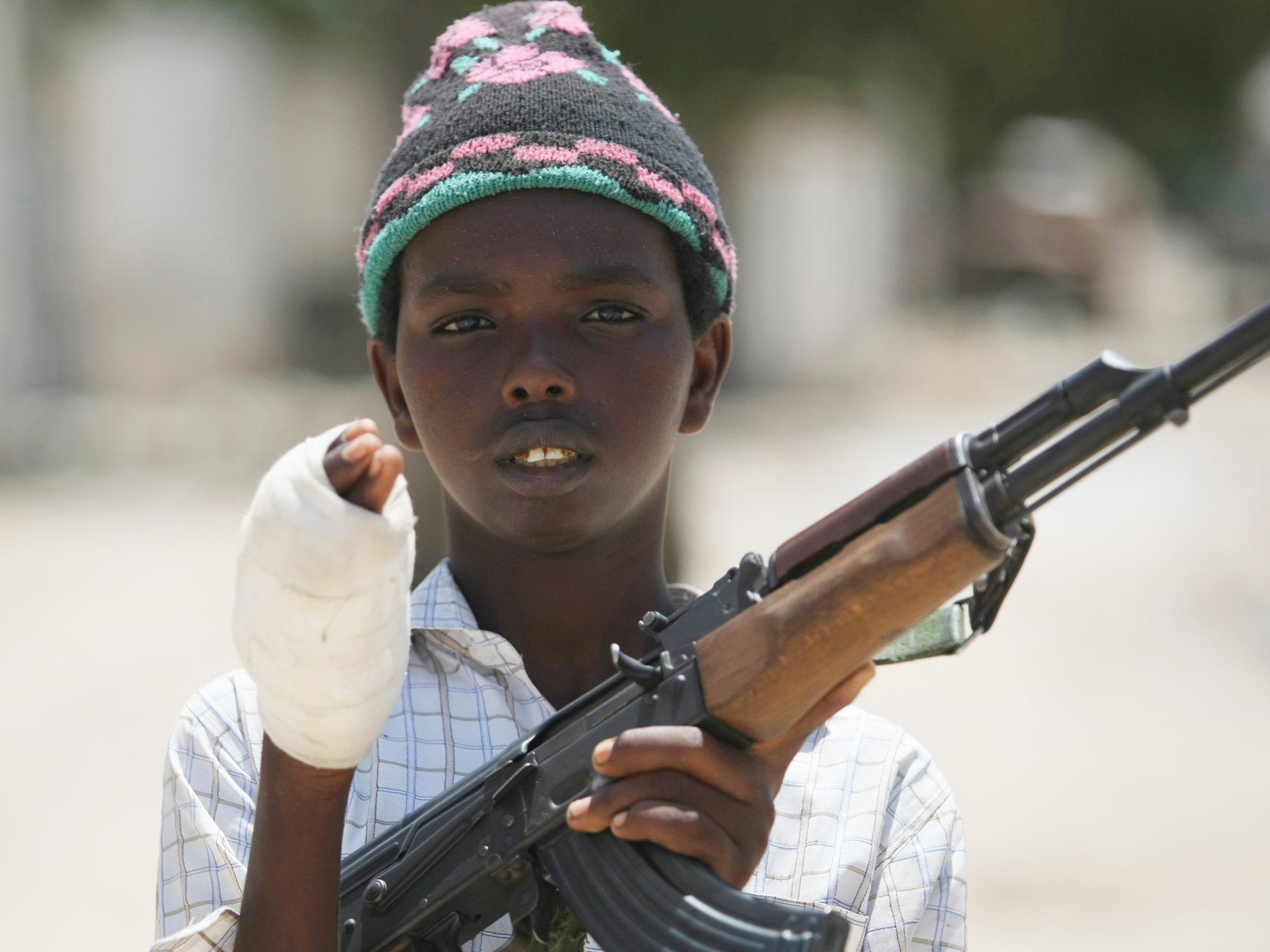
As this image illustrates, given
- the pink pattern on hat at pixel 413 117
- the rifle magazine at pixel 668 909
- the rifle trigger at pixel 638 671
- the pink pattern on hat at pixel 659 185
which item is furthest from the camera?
the pink pattern on hat at pixel 413 117

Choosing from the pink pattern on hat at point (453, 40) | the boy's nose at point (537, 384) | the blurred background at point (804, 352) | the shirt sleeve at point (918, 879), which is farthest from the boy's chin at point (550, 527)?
the blurred background at point (804, 352)

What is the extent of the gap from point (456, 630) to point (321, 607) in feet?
1.92

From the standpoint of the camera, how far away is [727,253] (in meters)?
2.43

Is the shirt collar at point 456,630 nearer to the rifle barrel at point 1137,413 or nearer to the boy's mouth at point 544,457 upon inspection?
the boy's mouth at point 544,457

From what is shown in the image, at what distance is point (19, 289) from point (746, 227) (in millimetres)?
7142

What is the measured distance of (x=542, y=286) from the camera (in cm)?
216

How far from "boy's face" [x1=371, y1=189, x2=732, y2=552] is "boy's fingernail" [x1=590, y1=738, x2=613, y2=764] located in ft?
1.29

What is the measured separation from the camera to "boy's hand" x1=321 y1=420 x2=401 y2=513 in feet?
5.40

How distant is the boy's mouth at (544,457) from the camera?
6.93 feet

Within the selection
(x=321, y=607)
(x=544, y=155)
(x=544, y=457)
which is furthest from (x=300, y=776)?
(x=544, y=155)

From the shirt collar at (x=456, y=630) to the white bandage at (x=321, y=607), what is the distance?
44cm

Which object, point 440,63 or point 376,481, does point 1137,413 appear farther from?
point 440,63

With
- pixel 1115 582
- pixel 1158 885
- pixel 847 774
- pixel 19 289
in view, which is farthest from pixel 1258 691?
pixel 19 289

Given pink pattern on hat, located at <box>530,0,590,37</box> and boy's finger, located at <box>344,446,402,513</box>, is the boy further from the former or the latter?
boy's finger, located at <box>344,446,402,513</box>
